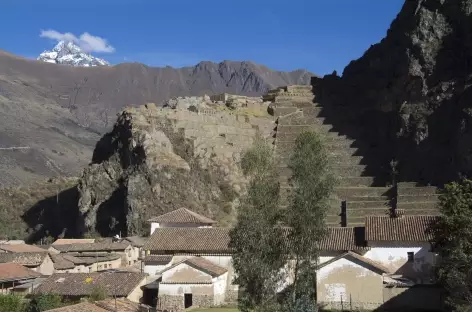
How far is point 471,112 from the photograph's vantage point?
190 ft

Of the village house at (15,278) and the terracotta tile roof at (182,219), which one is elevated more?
the terracotta tile roof at (182,219)

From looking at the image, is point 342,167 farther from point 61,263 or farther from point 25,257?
point 25,257

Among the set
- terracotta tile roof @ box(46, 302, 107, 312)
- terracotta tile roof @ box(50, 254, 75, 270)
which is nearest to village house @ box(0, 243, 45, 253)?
terracotta tile roof @ box(50, 254, 75, 270)

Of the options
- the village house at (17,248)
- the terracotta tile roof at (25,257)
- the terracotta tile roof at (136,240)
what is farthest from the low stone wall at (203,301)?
the terracotta tile roof at (136,240)

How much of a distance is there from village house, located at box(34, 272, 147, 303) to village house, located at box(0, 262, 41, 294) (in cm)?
86

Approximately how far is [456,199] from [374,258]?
1087cm

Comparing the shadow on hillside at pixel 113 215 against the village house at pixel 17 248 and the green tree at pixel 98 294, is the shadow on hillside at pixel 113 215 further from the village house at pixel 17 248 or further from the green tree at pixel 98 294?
the green tree at pixel 98 294

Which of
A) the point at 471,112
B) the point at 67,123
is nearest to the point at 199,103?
the point at 471,112

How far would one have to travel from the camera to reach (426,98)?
67125mm

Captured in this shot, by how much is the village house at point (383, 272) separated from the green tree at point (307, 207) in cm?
673

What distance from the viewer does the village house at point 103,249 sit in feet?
176

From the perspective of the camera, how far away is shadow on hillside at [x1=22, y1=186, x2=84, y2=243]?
6969 centimetres

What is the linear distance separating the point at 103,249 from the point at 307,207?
31.3 meters

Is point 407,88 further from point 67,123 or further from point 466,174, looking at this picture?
point 67,123
